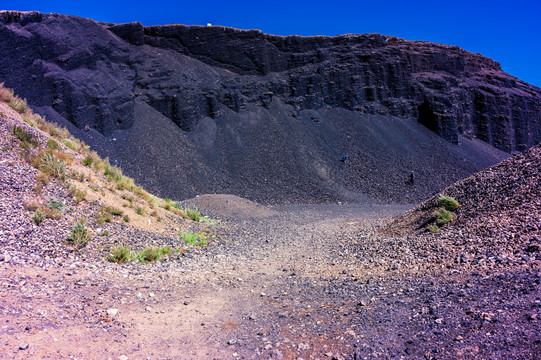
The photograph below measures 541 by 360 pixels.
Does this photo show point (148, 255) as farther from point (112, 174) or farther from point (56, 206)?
point (112, 174)

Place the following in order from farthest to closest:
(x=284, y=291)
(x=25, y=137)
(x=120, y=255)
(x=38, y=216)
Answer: (x=25, y=137) < (x=120, y=255) < (x=38, y=216) < (x=284, y=291)

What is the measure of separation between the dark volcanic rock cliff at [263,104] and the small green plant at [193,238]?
12799 millimetres

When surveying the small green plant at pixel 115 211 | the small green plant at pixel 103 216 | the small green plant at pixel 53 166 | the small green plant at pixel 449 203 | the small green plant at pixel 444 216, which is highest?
the small green plant at pixel 449 203

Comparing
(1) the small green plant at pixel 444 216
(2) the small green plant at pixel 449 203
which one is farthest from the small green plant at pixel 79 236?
(2) the small green plant at pixel 449 203

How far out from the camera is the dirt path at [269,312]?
3682mm

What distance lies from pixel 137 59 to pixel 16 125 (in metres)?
24.8

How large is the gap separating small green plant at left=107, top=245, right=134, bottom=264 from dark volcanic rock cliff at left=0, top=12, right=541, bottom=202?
637 inches

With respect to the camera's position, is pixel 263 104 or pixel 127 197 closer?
pixel 127 197

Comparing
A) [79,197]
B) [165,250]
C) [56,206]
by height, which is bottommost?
[165,250]

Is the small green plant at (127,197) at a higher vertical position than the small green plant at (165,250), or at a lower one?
higher

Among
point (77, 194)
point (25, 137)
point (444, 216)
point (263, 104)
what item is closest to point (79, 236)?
point (77, 194)

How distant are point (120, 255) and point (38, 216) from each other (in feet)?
6.47

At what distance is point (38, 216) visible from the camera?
7.21 meters

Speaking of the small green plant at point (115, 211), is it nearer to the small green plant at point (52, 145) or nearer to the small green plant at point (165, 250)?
the small green plant at point (165, 250)
